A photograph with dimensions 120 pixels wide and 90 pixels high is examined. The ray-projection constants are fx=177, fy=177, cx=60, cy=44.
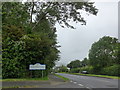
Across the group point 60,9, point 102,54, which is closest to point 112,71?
point 102,54

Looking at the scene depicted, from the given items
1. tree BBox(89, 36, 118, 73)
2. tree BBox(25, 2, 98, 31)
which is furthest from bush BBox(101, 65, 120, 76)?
tree BBox(25, 2, 98, 31)

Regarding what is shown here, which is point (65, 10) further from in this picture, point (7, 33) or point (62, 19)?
point (7, 33)

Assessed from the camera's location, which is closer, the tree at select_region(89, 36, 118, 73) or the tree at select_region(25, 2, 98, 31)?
the tree at select_region(25, 2, 98, 31)

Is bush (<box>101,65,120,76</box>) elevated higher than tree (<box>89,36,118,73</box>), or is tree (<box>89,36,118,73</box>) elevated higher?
tree (<box>89,36,118,73</box>)

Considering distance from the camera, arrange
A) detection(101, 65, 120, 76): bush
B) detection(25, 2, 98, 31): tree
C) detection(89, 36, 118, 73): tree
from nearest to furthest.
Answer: detection(25, 2, 98, 31): tree
detection(101, 65, 120, 76): bush
detection(89, 36, 118, 73): tree

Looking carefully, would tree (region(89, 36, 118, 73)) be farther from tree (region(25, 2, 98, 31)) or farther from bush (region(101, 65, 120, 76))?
tree (region(25, 2, 98, 31))

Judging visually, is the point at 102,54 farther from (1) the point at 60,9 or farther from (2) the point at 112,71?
(1) the point at 60,9

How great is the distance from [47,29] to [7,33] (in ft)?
39.5

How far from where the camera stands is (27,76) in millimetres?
18297

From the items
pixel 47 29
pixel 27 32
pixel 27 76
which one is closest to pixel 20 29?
pixel 27 32

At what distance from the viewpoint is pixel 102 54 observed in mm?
45781

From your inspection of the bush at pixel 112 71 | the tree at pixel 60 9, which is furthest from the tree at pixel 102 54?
the tree at pixel 60 9

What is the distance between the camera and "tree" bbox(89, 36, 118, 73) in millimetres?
45438

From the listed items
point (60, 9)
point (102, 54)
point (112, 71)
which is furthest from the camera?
point (102, 54)
